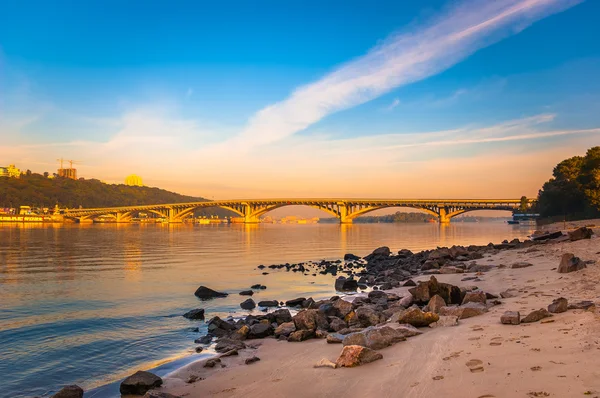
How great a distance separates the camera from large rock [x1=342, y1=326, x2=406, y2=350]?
8711 mm

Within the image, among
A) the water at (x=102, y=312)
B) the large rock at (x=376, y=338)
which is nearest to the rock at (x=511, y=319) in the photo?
the large rock at (x=376, y=338)

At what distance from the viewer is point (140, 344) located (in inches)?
456

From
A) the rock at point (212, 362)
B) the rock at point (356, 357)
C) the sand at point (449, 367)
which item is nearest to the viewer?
the sand at point (449, 367)

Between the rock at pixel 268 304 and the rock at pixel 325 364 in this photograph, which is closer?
the rock at pixel 325 364

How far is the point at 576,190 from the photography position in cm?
7444

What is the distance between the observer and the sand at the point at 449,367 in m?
5.75

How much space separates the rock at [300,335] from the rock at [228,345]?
47.0 inches

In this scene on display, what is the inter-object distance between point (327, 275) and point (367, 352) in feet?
61.6

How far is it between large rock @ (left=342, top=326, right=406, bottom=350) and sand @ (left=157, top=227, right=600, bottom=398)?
19 cm

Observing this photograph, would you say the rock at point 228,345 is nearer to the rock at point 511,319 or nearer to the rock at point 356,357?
the rock at point 356,357

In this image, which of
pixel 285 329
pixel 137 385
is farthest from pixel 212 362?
pixel 285 329

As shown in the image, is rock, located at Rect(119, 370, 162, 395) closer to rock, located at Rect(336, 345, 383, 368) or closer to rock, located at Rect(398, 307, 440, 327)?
rock, located at Rect(336, 345, 383, 368)

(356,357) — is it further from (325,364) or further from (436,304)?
(436,304)

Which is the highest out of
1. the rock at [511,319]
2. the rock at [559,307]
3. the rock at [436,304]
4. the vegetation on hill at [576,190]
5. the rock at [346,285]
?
the vegetation on hill at [576,190]
